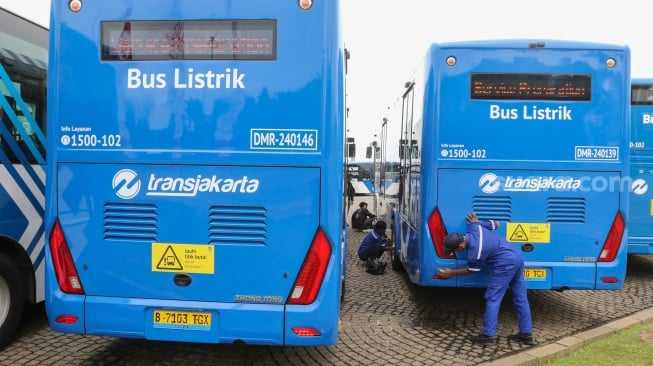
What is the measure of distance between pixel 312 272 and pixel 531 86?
11.9ft

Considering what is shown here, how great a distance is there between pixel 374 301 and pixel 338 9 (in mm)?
4540

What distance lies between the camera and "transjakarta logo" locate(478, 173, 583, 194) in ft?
19.2

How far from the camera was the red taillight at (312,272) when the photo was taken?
3861 millimetres

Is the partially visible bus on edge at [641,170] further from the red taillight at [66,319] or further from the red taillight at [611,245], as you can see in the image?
the red taillight at [66,319]

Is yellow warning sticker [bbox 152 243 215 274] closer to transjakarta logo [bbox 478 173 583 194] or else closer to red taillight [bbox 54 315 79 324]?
red taillight [bbox 54 315 79 324]

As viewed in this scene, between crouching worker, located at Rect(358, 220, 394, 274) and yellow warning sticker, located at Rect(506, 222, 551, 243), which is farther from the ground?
yellow warning sticker, located at Rect(506, 222, 551, 243)

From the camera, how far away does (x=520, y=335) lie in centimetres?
551

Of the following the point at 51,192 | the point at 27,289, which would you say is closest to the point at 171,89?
the point at 51,192

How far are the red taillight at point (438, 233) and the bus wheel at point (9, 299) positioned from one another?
4.40 m

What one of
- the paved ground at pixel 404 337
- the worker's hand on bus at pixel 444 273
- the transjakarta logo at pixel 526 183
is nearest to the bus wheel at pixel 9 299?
the paved ground at pixel 404 337

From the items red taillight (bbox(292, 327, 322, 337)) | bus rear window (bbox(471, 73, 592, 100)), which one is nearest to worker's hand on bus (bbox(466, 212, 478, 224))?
bus rear window (bbox(471, 73, 592, 100))

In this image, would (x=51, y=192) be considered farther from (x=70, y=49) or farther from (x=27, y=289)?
(x=27, y=289)

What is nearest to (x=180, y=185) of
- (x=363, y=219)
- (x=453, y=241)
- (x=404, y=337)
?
(x=453, y=241)

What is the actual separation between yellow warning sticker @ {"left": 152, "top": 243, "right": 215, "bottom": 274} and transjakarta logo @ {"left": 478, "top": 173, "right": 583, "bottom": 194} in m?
3.39
